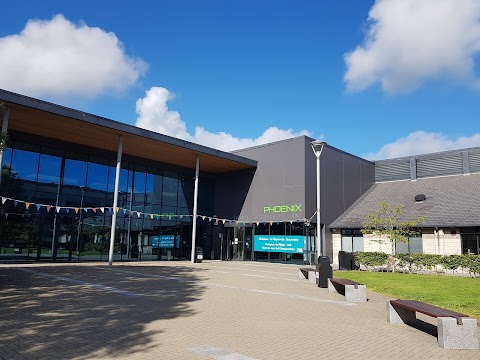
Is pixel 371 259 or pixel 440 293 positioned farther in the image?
pixel 371 259

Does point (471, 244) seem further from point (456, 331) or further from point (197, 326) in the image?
point (197, 326)

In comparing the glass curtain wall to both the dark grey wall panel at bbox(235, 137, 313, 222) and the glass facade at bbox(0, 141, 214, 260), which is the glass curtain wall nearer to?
the dark grey wall panel at bbox(235, 137, 313, 222)

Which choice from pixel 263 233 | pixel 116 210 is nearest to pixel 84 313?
pixel 116 210

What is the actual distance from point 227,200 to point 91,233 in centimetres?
1204

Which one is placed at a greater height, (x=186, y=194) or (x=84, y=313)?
(x=186, y=194)

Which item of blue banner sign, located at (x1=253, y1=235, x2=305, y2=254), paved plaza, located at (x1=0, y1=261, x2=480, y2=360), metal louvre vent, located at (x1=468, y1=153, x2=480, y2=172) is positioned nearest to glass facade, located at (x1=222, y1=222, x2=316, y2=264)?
blue banner sign, located at (x1=253, y1=235, x2=305, y2=254)

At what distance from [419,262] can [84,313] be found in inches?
772

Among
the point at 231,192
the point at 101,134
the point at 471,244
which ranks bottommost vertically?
the point at 471,244

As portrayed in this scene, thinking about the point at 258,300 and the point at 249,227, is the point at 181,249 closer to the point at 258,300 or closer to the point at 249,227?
the point at 249,227

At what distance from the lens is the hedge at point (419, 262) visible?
65.6 feet

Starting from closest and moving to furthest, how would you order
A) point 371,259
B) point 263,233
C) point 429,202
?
point 371,259 < point 429,202 < point 263,233

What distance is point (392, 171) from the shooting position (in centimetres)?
3472

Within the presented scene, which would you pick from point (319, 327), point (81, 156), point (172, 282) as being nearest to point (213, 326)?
point (319, 327)

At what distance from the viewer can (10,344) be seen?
5.98m
